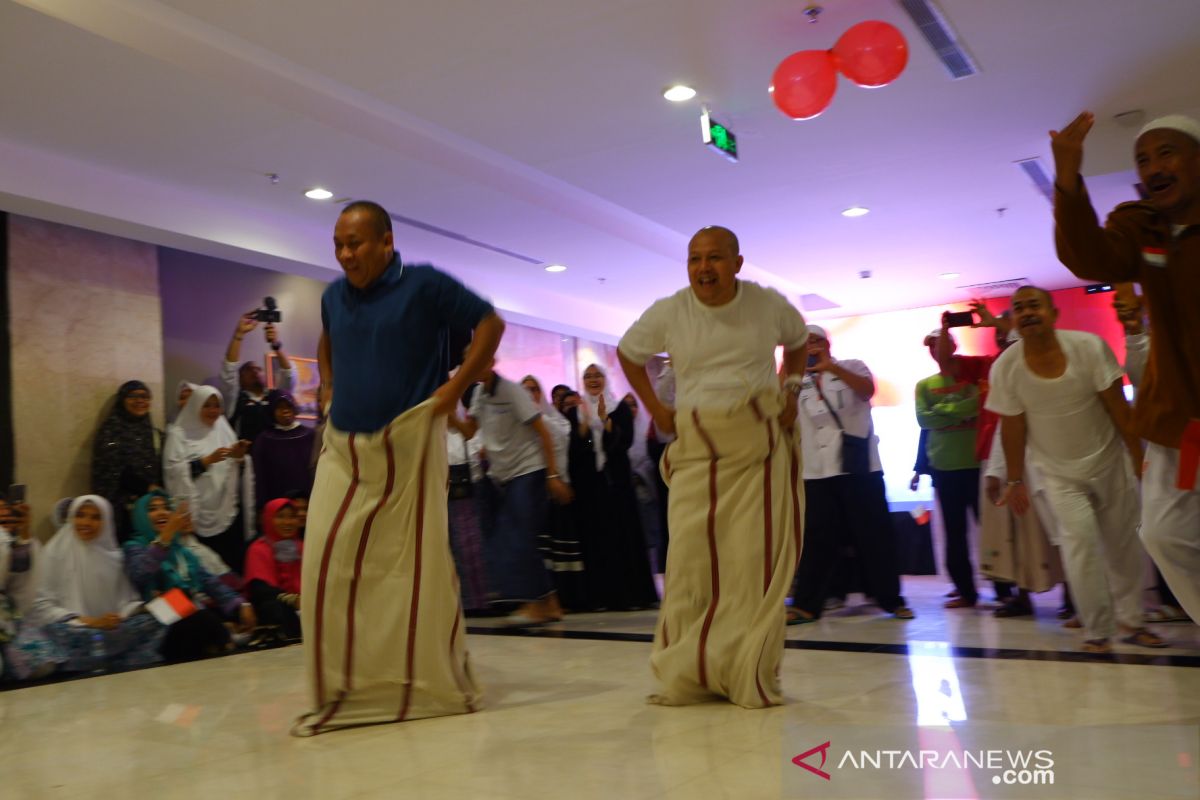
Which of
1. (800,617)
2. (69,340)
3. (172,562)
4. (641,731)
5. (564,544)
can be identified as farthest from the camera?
(69,340)

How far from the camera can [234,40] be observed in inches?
220

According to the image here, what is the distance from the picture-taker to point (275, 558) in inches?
240

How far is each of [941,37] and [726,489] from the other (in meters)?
3.77

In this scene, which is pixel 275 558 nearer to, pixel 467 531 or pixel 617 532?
pixel 467 531

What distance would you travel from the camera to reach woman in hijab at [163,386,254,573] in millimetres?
7418

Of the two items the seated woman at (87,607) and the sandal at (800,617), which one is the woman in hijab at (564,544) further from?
the seated woman at (87,607)

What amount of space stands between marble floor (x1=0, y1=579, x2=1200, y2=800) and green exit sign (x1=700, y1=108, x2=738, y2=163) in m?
3.45

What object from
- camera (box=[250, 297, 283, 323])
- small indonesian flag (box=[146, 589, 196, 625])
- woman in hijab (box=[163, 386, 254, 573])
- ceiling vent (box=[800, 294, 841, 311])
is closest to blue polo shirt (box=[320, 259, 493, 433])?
small indonesian flag (box=[146, 589, 196, 625])

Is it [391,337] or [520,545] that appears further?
[520,545]

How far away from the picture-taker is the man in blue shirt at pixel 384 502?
3.12m

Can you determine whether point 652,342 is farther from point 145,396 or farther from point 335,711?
point 145,396

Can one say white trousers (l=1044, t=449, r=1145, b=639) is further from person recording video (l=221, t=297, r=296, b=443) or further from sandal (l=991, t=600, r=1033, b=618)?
person recording video (l=221, t=297, r=296, b=443)

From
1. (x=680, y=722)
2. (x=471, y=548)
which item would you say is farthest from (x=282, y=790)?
(x=471, y=548)

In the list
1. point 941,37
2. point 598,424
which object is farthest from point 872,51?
point 598,424
